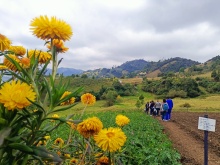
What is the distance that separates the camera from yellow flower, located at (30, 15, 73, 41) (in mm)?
1490

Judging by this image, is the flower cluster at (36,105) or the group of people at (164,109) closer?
the flower cluster at (36,105)

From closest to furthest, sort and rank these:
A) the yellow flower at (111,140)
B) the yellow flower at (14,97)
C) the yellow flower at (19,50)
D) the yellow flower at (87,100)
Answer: the yellow flower at (14,97), the yellow flower at (111,140), the yellow flower at (19,50), the yellow flower at (87,100)

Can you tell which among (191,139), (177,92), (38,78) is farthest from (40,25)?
(177,92)

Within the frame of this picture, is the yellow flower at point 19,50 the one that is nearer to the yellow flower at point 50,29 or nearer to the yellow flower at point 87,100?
the yellow flower at point 50,29

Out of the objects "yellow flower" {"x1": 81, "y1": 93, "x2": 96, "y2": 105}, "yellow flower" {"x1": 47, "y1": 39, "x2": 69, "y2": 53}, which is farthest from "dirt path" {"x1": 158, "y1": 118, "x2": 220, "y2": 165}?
"yellow flower" {"x1": 47, "y1": 39, "x2": 69, "y2": 53}

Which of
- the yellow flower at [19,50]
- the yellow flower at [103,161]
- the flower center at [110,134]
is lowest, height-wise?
the yellow flower at [103,161]

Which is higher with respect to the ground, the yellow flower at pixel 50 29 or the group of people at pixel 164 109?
the yellow flower at pixel 50 29

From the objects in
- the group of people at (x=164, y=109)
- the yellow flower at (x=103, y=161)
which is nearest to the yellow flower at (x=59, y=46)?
the yellow flower at (x=103, y=161)

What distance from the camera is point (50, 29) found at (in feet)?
4.86

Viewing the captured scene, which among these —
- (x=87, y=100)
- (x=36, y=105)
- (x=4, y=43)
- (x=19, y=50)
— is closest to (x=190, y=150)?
(x=87, y=100)

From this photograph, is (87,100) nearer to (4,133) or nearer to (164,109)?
(4,133)

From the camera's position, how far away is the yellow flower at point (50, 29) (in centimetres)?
149

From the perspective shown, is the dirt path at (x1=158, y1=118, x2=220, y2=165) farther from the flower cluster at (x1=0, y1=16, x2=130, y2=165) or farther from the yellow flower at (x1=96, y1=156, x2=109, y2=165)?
the flower cluster at (x1=0, y1=16, x2=130, y2=165)

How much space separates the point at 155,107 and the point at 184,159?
1487cm
